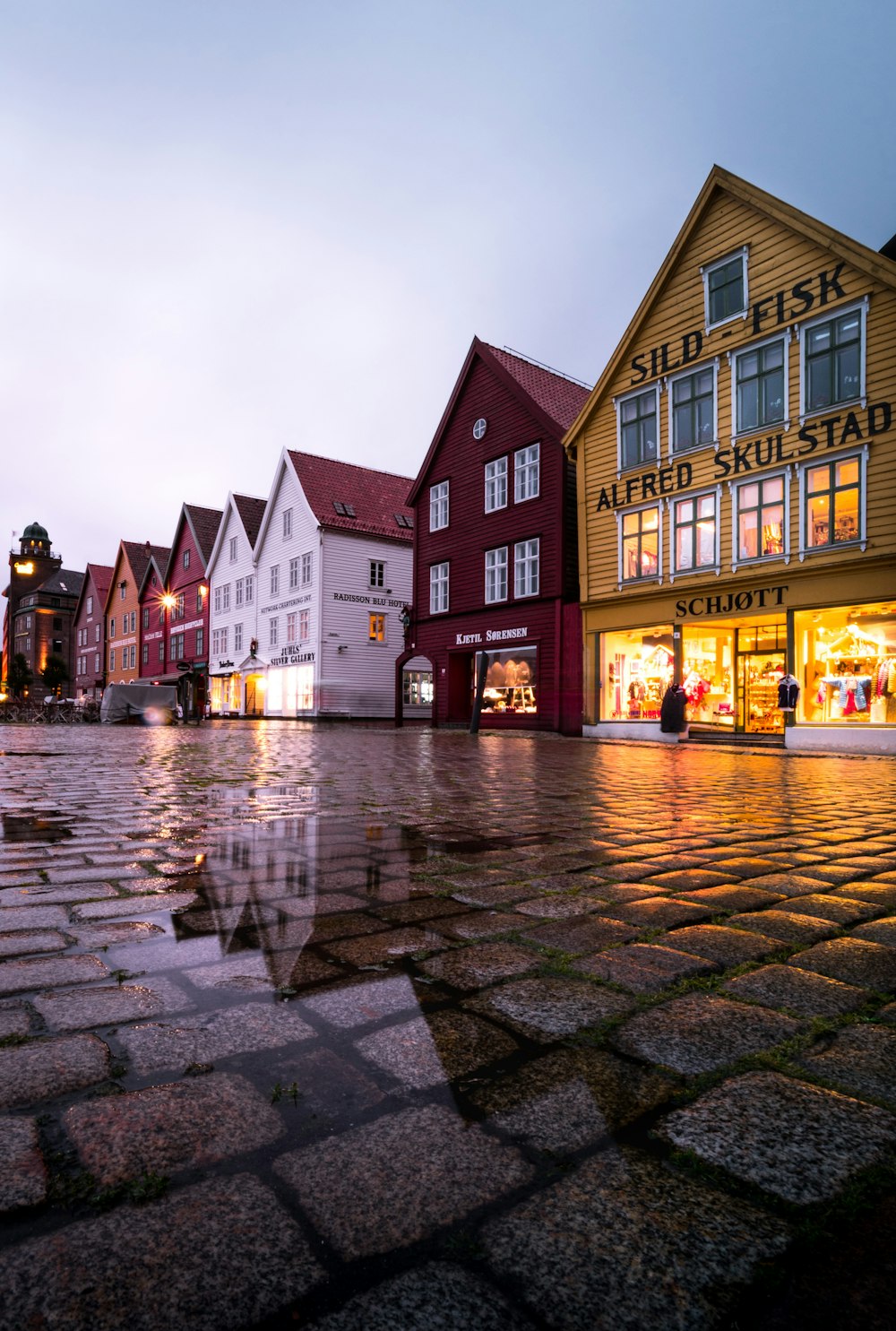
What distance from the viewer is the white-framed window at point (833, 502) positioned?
693 inches

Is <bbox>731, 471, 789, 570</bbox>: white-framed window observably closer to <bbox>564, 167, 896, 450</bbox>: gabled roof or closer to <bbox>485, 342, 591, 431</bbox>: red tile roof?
<bbox>564, 167, 896, 450</bbox>: gabled roof

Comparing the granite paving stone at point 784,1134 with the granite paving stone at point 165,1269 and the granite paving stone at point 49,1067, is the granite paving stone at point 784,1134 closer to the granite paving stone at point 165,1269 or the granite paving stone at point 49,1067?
the granite paving stone at point 165,1269

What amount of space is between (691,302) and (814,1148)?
23.4m

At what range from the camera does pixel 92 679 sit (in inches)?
2598

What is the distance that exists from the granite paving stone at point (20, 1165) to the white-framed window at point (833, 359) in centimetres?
1994

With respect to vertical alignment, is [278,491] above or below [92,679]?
above

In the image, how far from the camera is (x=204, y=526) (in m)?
50.1

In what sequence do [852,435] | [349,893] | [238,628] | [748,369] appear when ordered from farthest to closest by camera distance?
[238,628]
[748,369]
[852,435]
[349,893]

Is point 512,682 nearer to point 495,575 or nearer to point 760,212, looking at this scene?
point 495,575

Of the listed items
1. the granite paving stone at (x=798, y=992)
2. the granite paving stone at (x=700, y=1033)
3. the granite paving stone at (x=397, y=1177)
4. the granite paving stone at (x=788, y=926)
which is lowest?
the granite paving stone at (x=788, y=926)

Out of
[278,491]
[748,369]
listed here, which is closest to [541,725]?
[748,369]

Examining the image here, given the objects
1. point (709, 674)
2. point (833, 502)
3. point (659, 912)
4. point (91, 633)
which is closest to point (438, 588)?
point (709, 674)

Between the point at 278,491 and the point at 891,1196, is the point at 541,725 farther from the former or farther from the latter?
the point at 891,1196

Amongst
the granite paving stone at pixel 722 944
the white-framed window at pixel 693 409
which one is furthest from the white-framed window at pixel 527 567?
the granite paving stone at pixel 722 944
